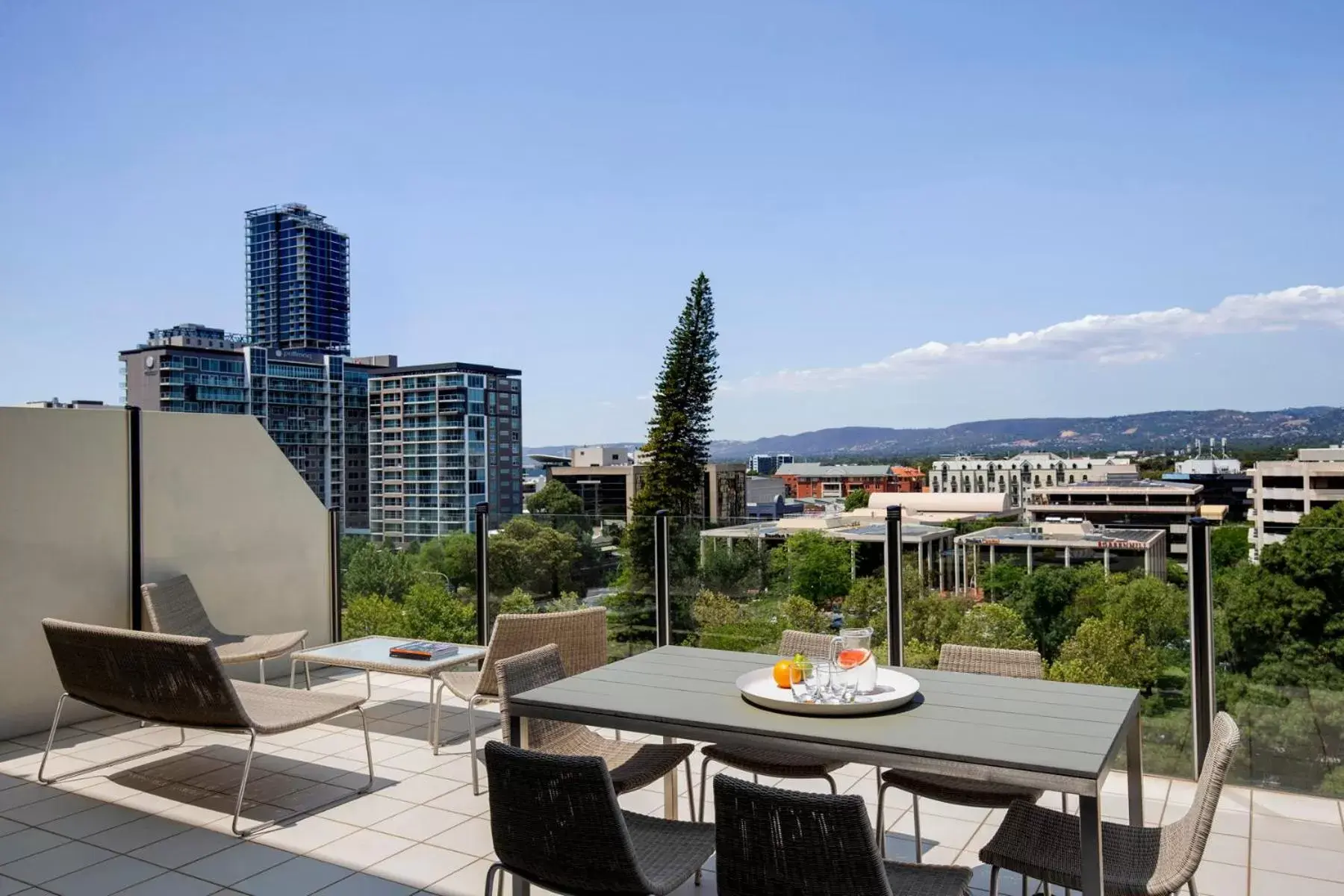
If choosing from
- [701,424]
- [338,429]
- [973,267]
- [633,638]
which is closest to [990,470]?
[973,267]

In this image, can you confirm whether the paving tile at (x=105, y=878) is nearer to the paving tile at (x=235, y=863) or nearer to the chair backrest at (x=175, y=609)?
the paving tile at (x=235, y=863)

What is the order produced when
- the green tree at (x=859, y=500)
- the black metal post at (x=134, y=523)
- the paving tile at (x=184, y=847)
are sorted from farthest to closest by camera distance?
the green tree at (x=859, y=500) → the black metal post at (x=134, y=523) → the paving tile at (x=184, y=847)

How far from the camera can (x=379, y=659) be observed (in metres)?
4.38

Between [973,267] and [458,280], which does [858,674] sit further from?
[973,267]

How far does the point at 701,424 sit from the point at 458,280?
15.6 m

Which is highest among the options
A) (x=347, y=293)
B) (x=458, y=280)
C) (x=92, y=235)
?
(x=347, y=293)

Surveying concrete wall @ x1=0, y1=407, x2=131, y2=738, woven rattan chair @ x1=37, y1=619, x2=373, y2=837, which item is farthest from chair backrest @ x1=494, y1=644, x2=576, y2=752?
concrete wall @ x1=0, y1=407, x2=131, y2=738

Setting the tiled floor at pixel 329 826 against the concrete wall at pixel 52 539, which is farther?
the concrete wall at pixel 52 539

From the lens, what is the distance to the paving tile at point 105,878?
110 inches

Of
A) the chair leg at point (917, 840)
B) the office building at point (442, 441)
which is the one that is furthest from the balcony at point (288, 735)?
the office building at point (442, 441)

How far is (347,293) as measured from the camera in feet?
268

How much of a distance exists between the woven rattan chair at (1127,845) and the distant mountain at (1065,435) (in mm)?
22890

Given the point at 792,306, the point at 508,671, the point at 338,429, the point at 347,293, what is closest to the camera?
the point at 508,671

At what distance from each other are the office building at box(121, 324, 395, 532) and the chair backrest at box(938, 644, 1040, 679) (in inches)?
2160
